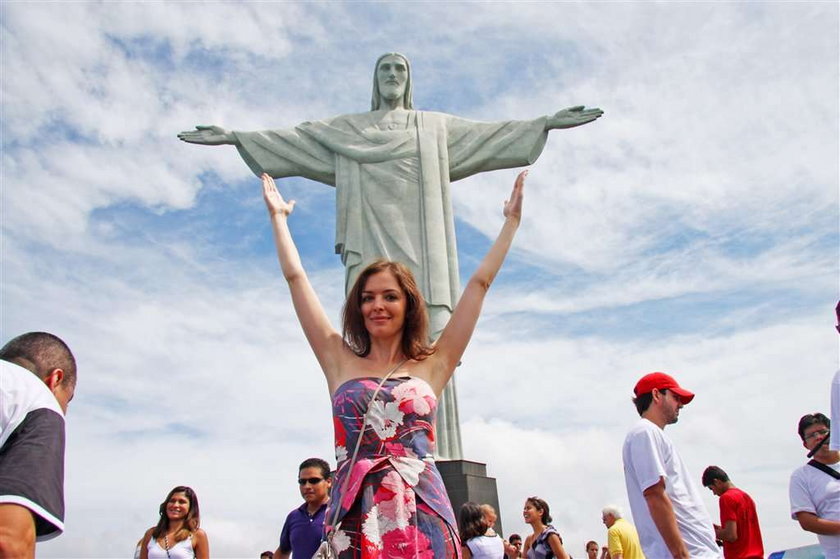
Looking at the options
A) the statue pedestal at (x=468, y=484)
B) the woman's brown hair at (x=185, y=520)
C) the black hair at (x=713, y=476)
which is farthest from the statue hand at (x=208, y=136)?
the black hair at (x=713, y=476)

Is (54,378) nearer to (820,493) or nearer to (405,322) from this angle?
(405,322)

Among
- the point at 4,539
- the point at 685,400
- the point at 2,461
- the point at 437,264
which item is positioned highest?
the point at 437,264

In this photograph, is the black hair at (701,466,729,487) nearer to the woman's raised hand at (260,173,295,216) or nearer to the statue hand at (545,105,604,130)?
the woman's raised hand at (260,173,295,216)

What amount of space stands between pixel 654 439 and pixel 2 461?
250cm

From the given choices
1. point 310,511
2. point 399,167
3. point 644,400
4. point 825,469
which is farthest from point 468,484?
point 644,400

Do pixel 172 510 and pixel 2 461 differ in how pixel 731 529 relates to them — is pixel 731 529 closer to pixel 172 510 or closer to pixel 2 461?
pixel 172 510

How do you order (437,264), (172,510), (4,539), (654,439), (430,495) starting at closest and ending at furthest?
(4,539)
(430,495)
(654,439)
(172,510)
(437,264)

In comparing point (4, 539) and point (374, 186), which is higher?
point (374, 186)

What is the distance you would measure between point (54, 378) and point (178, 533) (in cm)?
290

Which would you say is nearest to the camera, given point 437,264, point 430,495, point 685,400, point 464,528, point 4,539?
point 4,539

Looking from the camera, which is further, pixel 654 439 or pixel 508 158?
pixel 508 158

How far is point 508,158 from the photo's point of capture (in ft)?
33.6

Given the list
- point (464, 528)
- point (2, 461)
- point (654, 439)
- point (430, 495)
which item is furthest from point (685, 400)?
point (2, 461)

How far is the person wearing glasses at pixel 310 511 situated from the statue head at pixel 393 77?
682 centimetres
